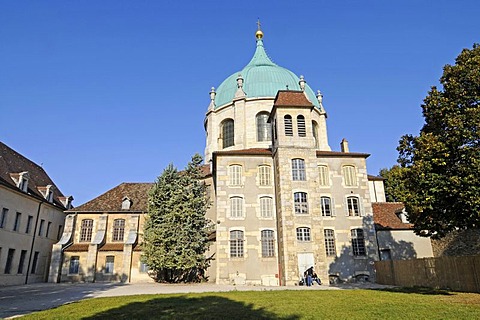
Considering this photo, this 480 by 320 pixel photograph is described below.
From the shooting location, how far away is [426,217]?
14680 mm

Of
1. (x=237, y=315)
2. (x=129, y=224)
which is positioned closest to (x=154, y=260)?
(x=129, y=224)

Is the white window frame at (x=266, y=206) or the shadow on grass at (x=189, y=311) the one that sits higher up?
the white window frame at (x=266, y=206)

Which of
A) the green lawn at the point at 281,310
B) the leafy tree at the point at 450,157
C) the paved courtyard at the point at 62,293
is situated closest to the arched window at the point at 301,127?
the paved courtyard at the point at 62,293

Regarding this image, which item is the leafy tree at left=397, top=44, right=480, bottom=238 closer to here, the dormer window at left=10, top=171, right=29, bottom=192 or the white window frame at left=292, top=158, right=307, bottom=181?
the white window frame at left=292, top=158, right=307, bottom=181

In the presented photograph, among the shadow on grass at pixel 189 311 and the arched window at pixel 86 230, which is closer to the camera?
the shadow on grass at pixel 189 311

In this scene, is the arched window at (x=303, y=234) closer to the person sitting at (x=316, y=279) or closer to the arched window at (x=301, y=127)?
the person sitting at (x=316, y=279)

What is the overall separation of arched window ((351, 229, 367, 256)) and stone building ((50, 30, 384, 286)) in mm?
75

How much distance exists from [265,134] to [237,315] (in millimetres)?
26005

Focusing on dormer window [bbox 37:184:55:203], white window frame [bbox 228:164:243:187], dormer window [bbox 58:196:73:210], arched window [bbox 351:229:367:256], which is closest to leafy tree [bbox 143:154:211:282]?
white window frame [bbox 228:164:243:187]

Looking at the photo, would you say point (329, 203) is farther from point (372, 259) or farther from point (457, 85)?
point (457, 85)

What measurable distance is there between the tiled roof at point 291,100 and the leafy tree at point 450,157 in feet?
42.9

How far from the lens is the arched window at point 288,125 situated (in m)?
27.0

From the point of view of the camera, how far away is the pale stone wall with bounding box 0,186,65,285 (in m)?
26.6

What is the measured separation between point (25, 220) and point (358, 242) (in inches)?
1068
